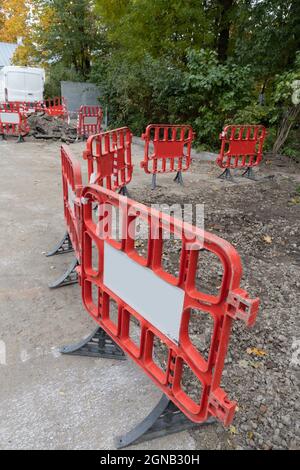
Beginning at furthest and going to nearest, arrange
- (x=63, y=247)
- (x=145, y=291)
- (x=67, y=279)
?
1. (x=63, y=247)
2. (x=67, y=279)
3. (x=145, y=291)

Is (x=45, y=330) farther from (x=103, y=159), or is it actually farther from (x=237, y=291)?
(x=103, y=159)

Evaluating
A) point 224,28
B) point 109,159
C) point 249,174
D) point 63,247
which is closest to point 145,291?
point 63,247

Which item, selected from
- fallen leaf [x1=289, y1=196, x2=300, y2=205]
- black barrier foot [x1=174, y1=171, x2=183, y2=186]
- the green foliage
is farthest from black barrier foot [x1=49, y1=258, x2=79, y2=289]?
the green foliage

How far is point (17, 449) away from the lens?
1.96 m

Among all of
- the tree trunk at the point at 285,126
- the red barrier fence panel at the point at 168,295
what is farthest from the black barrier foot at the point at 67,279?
the tree trunk at the point at 285,126

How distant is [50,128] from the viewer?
1312 centimetres

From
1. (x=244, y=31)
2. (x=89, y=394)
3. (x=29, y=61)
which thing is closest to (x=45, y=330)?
(x=89, y=394)

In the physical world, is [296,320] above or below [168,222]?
below

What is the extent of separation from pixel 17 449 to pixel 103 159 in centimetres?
379

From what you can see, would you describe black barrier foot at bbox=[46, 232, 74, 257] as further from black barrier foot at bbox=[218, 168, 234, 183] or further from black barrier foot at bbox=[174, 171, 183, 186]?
black barrier foot at bbox=[218, 168, 234, 183]

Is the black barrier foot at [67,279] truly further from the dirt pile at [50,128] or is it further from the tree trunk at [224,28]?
the tree trunk at [224,28]

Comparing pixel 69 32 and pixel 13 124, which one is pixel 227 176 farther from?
pixel 69 32

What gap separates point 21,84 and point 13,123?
6954 mm

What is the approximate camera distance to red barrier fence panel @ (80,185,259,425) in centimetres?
144
